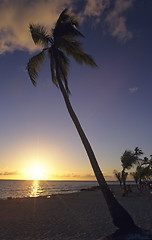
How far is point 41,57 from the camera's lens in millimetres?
11250

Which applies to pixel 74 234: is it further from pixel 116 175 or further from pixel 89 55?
pixel 116 175

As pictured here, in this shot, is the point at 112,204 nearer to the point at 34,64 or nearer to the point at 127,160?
the point at 34,64

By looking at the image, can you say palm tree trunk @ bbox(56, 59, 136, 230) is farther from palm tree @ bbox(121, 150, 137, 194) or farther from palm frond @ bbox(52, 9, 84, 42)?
palm tree @ bbox(121, 150, 137, 194)

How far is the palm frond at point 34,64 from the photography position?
35.7ft

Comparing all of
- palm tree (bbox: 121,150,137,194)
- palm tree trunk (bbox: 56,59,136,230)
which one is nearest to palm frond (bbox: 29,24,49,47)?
palm tree trunk (bbox: 56,59,136,230)

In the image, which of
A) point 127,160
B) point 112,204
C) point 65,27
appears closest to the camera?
point 112,204

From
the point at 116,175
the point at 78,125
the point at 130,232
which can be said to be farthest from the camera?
the point at 116,175

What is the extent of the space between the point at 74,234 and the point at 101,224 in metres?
2.47

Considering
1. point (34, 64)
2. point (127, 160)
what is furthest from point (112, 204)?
point (127, 160)

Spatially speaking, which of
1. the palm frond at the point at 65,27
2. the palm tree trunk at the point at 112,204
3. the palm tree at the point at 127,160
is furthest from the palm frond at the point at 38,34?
the palm tree at the point at 127,160

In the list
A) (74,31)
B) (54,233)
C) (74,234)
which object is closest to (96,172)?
(74,234)

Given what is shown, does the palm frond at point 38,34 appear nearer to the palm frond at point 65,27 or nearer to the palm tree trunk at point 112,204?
the palm frond at point 65,27

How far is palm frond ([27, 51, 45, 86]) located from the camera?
10.9 meters

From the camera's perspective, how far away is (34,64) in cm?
1106
